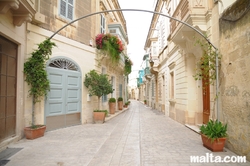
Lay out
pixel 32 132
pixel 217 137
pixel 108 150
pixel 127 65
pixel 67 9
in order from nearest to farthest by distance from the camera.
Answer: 1. pixel 217 137
2. pixel 108 150
3. pixel 32 132
4. pixel 67 9
5. pixel 127 65

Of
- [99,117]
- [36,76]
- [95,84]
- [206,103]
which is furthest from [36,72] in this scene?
[206,103]

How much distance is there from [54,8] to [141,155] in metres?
6.72

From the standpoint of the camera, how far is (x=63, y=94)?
7785mm

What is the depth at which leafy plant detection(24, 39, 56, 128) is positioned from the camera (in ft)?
20.0

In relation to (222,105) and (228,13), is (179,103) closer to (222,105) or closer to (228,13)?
(222,105)

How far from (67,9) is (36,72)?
11.9ft

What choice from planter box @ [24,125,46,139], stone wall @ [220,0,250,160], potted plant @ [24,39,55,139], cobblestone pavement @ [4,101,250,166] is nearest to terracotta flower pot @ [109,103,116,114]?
cobblestone pavement @ [4,101,250,166]

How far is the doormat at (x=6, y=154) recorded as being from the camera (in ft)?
13.1

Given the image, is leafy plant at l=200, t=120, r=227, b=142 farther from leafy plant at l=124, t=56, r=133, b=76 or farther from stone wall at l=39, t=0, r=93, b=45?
leafy plant at l=124, t=56, r=133, b=76

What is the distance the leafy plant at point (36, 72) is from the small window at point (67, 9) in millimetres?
2346

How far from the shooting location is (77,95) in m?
8.52

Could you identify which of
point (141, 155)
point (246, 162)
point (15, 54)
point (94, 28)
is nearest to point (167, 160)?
point (141, 155)

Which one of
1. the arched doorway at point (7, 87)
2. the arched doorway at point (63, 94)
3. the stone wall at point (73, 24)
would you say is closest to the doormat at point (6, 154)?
the arched doorway at point (7, 87)

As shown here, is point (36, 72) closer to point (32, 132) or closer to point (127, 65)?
point (32, 132)
